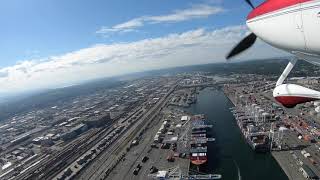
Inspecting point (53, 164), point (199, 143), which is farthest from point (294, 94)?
point (53, 164)

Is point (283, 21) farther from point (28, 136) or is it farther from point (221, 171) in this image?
point (28, 136)

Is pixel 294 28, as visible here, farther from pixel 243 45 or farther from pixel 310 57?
pixel 243 45

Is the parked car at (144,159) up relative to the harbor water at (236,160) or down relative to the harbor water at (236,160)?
up

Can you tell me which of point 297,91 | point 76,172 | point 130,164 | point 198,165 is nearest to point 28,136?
point 76,172

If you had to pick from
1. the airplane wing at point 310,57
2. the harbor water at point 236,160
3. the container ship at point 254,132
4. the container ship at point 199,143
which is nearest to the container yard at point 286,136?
the container ship at point 254,132

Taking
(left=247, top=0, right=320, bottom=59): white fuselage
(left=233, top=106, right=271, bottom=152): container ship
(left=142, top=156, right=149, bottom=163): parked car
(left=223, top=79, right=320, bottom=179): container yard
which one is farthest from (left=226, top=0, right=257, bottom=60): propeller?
(left=233, top=106, right=271, bottom=152): container ship

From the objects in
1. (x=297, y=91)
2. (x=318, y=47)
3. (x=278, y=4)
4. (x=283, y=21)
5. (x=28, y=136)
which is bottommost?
(x=28, y=136)

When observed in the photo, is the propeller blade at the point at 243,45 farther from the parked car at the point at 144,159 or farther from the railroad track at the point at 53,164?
the railroad track at the point at 53,164
